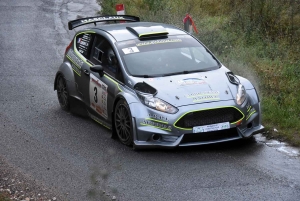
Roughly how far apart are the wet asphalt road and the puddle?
10 cm

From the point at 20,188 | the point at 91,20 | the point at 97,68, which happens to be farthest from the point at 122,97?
the point at 91,20

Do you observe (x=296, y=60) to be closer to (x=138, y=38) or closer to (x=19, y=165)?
(x=138, y=38)

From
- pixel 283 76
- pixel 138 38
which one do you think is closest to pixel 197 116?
pixel 138 38

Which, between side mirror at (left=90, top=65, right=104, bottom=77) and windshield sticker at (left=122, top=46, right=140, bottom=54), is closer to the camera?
side mirror at (left=90, top=65, right=104, bottom=77)

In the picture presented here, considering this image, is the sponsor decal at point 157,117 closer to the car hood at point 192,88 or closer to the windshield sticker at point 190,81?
the car hood at point 192,88

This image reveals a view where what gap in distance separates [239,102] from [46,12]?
47.8ft

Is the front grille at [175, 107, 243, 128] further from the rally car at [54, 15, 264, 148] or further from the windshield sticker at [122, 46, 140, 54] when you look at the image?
the windshield sticker at [122, 46, 140, 54]

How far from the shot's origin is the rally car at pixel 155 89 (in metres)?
9.63

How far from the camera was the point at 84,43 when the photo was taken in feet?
39.9

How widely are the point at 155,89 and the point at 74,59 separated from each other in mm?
2639

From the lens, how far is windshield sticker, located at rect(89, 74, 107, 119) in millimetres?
10806

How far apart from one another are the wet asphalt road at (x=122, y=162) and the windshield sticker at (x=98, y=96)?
1.18ft

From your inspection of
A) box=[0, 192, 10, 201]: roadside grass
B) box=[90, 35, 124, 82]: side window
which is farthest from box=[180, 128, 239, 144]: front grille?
box=[0, 192, 10, 201]: roadside grass

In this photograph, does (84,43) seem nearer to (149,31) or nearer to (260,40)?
(149,31)
